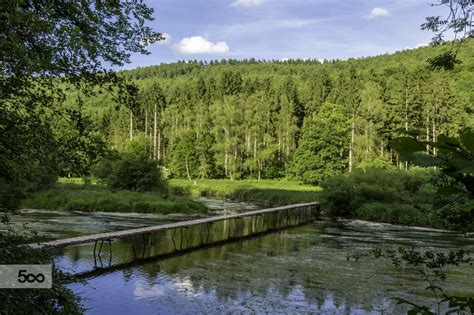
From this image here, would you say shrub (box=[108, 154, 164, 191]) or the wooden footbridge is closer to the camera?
the wooden footbridge

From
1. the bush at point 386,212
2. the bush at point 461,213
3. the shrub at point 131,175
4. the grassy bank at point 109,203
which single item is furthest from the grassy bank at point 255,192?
the bush at point 461,213

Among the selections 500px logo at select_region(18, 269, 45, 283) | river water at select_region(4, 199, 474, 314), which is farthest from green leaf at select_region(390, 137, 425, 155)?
river water at select_region(4, 199, 474, 314)

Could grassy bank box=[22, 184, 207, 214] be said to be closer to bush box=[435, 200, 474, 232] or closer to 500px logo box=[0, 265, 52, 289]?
500px logo box=[0, 265, 52, 289]

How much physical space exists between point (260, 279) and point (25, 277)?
9.81 meters

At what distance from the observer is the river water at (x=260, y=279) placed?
1059cm

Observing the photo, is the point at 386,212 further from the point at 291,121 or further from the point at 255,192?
the point at 291,121

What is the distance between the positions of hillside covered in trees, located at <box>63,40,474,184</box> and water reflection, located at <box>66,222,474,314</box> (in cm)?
2515

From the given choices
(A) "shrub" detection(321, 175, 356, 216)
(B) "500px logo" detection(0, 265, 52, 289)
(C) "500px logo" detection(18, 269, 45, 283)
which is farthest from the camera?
(A) "shrub" detection(321, 175, 356, 216)

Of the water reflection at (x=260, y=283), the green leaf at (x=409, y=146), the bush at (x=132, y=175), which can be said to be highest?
the green leaf at (x=409, y=146)

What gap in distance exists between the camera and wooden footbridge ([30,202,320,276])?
50.4 feet

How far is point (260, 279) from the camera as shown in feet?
42.7

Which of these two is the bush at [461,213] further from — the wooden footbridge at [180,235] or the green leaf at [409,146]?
the wooden footbridge at [180,235]

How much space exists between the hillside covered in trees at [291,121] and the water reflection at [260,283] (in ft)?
82.5

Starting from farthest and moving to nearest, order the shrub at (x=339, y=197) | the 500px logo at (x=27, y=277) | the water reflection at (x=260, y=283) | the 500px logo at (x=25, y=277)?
the shrub at (x=339, y=197), the water reflection at (x=260, y=283), the 500px logo at (x=27, y=277), the 500px logo at (x=25, y=277)
